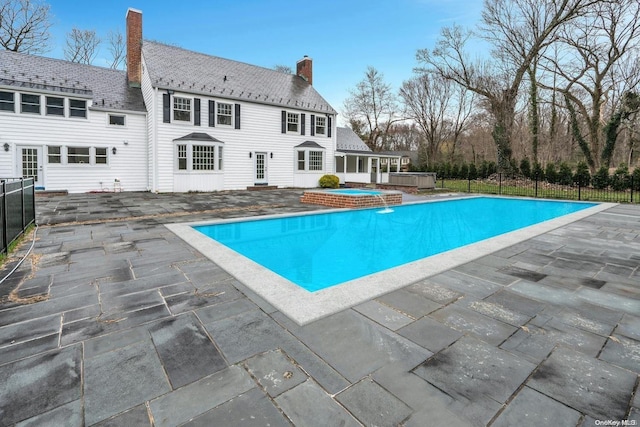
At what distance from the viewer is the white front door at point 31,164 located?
13.5 metres

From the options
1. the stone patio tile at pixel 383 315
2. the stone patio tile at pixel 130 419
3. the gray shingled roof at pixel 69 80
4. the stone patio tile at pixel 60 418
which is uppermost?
the gray shingled roof at pixel 69 80

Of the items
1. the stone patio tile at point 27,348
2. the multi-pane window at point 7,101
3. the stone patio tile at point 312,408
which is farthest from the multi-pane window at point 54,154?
the stone patio tile at point 312,408

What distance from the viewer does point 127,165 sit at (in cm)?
1573

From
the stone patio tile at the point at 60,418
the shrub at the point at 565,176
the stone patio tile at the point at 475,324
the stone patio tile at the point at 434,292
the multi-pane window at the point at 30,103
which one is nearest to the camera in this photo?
the stone patio tile at the point at 60,418

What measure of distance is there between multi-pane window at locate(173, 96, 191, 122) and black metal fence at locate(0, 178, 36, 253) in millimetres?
9392

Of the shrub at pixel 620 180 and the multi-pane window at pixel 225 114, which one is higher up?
the multi-pane window at pixel 225 114

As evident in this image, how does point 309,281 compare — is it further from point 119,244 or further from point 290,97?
point 290,97

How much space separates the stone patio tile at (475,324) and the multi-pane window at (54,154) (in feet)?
55.4

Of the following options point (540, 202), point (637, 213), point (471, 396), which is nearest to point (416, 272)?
point (471, 396)

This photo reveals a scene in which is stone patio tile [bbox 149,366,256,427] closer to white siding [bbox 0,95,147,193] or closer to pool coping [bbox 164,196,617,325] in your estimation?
pool coping [bbox 164,196,617,325]

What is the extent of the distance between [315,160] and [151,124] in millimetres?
9309

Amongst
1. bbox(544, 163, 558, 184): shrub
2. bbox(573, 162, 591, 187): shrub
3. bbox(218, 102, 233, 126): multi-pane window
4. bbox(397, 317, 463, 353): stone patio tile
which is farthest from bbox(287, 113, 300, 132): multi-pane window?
bbox(397, 317, 463, 353): stone patio tile

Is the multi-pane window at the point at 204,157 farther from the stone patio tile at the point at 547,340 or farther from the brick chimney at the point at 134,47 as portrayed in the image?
the stone patio tile at the point at 547,340

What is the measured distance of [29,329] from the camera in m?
2.71
